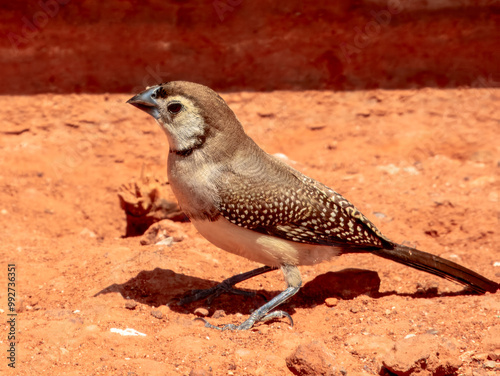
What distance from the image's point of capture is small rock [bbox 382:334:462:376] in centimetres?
430

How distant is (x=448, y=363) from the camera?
4.32m

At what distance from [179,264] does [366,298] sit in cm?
191

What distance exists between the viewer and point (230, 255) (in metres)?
6.95

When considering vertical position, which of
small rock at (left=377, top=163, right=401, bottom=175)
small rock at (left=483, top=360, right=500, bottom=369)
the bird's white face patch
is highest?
the bird's white face patch

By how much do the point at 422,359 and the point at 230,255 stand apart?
3029 mm

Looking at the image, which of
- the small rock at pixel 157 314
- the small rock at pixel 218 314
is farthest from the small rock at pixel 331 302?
the small rock at pixel 157 314

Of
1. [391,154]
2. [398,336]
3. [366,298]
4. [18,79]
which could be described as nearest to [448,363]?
[398,336]

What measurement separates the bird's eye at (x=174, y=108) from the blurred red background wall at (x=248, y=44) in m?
5.09

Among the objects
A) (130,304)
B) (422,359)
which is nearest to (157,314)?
(130,304)

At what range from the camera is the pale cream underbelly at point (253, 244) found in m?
5.42

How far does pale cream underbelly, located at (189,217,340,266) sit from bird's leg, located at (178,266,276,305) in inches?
18.6

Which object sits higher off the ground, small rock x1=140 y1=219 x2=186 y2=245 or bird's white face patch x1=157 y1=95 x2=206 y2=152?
bird's white face patch x1=157 y1=95 x2=206 y2=152

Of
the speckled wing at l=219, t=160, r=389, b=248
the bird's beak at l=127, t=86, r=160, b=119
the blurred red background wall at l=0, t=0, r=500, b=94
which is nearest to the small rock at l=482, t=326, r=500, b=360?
the speckled wing at l=219, t=160, r=389, b=248

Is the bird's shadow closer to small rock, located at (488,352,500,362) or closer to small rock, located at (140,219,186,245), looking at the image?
small rock, located at (140,219,186,245)
